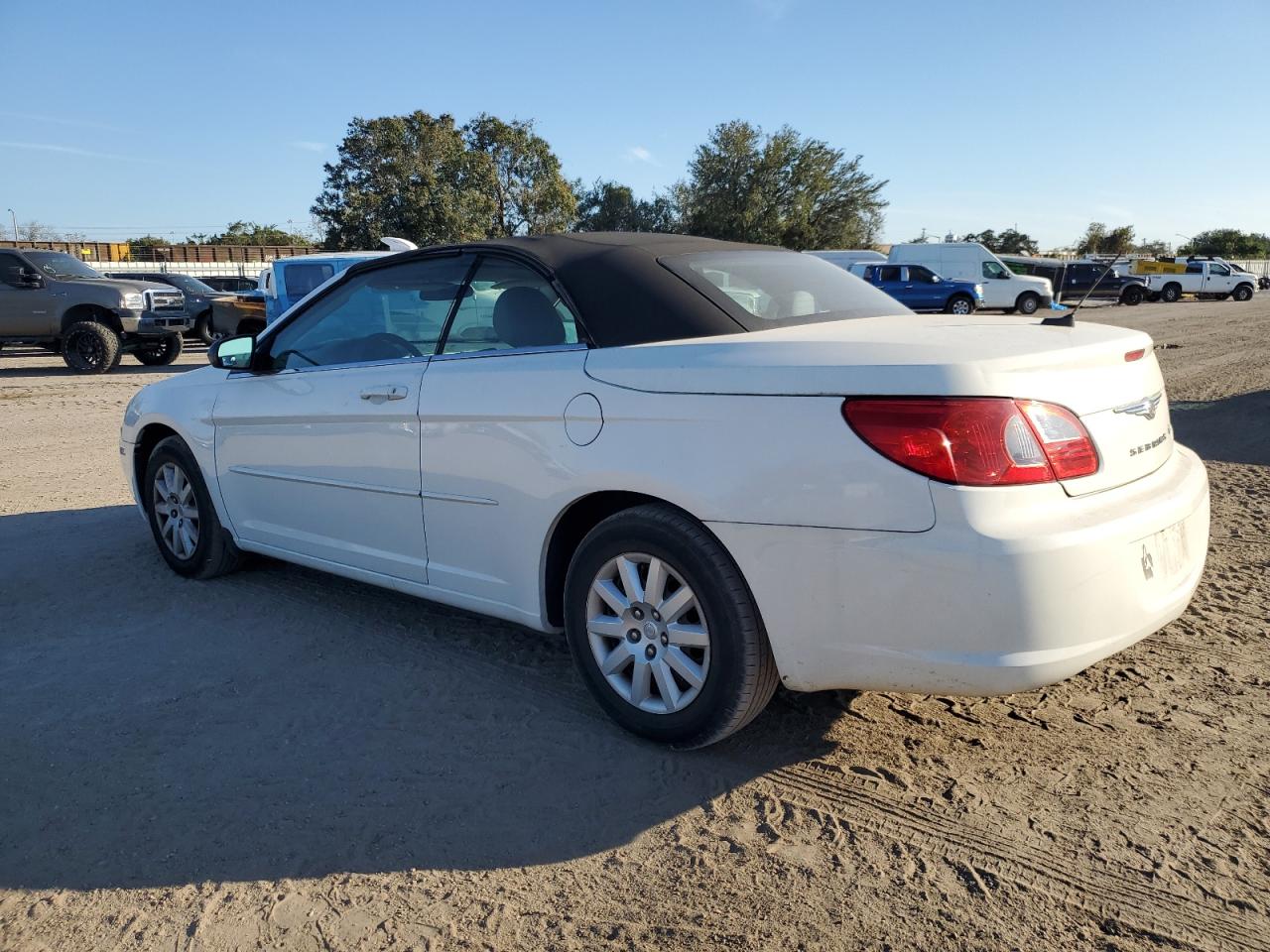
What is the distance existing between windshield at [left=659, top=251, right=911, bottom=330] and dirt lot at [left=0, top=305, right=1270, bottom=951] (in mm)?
1350

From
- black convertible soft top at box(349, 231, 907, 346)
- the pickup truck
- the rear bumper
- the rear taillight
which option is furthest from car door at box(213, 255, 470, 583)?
the pickup truck

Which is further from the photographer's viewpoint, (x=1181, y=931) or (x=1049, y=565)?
(x=1049, y=565)

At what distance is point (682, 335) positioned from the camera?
3.15 m

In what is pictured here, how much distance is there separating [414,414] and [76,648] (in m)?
1.76

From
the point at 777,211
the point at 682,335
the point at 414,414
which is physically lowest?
the point at 414,414

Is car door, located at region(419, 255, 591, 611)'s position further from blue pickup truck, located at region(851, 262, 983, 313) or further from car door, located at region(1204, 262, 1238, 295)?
car door, located at region(1204, 262, 1238, 295)

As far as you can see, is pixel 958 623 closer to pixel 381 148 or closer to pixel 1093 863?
pixel 1093 863

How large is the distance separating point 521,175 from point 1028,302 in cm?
2935

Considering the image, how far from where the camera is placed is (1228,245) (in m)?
84.1

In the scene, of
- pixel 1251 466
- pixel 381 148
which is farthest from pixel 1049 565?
pixel 381 148

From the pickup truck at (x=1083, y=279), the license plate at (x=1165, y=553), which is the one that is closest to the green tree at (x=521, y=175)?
the pickup truck at (x=1083, y=279)

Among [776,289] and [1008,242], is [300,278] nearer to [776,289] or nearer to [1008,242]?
[776,289]

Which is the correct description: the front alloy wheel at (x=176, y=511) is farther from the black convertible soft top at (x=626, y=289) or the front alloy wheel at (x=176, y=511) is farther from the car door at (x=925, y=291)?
the car door at (x=925, y=291)

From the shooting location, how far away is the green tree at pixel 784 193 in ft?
186
